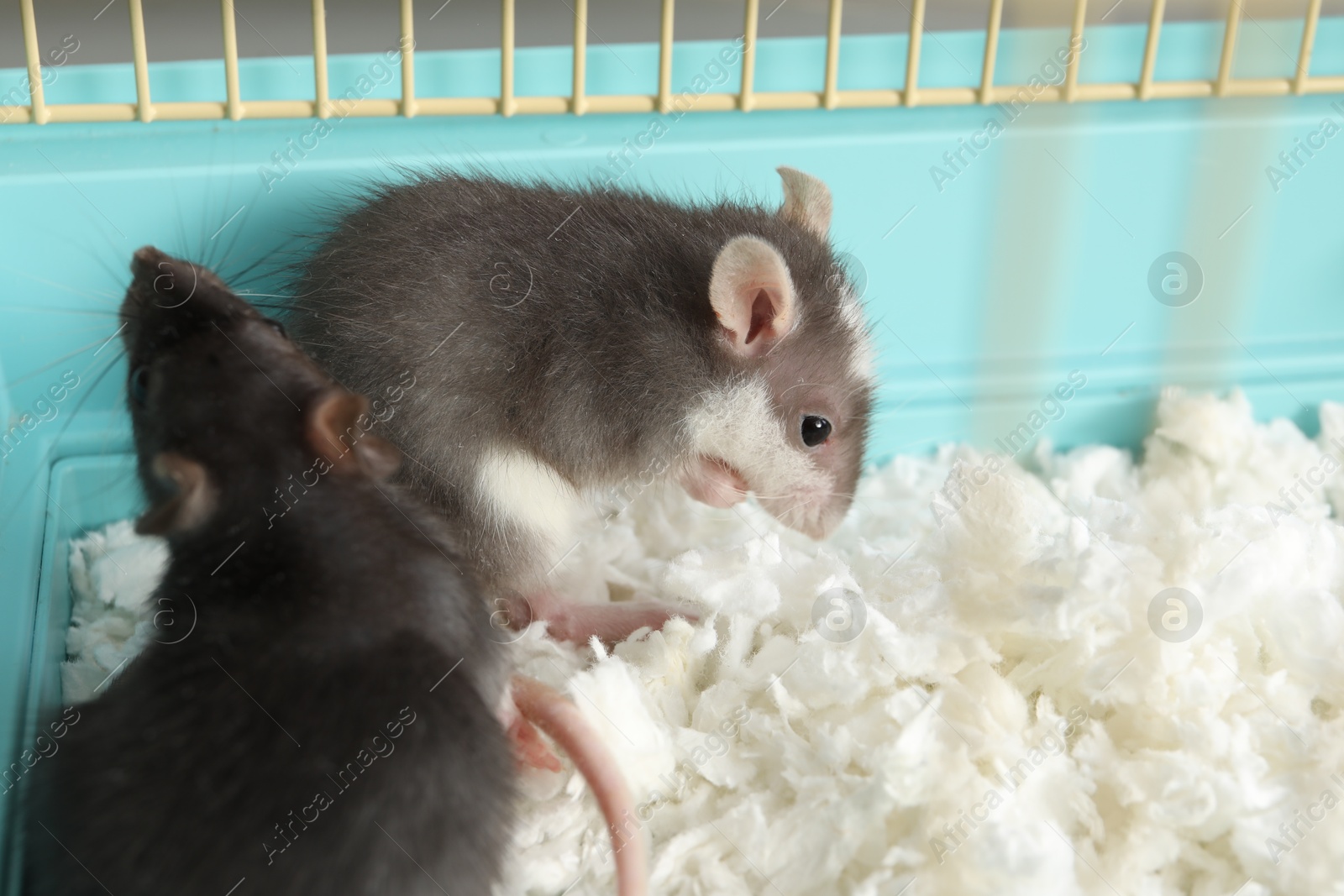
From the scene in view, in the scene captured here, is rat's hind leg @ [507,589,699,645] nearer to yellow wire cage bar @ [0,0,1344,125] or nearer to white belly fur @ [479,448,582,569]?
white belly fur @ [479,448,582,569]

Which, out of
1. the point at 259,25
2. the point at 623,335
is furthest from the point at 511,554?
the point at 259,25

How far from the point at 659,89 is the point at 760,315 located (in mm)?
533

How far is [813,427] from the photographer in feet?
7.96

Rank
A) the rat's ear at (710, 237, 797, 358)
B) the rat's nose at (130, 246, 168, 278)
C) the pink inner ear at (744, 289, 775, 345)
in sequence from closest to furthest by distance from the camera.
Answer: the rat's nose at (130, 246, 168, 278)
the rat's ear at (710, 237, 797, 358)
the pink inner ear at (744, 289, 775, 345)

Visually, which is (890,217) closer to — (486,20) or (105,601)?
(486,20)

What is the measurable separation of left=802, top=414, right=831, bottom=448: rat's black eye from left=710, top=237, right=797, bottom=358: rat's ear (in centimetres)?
18

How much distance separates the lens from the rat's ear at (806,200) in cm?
247

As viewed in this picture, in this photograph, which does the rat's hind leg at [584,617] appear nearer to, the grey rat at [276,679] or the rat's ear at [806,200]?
the grey rat at [276,679]

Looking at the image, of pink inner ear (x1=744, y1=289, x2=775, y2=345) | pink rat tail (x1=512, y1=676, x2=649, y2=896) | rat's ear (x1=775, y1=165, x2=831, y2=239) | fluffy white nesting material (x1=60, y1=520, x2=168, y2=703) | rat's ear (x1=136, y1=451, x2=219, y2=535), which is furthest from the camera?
rat's ear (x1=775, y1=165, x2=831, y2=239)

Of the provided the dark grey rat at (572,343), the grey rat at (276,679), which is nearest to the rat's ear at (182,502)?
the grey rat at (276,679)

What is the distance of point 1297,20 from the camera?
2.72 meters

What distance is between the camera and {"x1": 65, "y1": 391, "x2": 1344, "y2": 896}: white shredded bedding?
2.04m

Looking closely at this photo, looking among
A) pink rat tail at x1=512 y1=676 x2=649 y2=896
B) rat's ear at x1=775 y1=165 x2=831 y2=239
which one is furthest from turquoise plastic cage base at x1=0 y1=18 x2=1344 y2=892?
pink rat tail at x1=512 y1=676 x2=649 y2=896

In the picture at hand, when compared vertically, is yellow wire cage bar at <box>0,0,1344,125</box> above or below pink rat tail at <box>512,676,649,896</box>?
above
